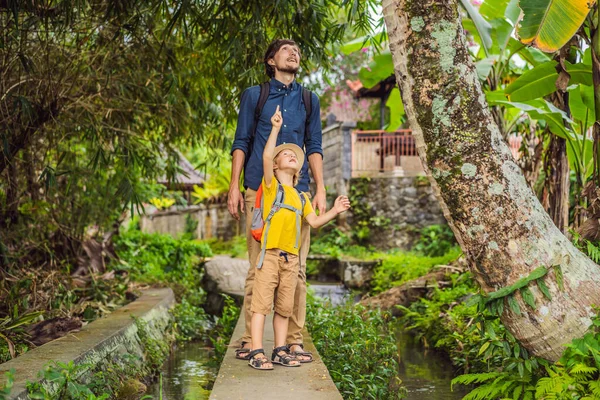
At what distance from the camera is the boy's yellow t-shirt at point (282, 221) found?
3.83m

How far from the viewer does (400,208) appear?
1540 cm

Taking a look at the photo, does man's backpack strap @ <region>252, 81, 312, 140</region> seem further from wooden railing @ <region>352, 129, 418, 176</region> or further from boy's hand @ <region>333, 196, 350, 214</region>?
wooden railing @ <region>352, 129, 418, 176</region>

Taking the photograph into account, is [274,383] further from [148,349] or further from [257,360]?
[148,349]

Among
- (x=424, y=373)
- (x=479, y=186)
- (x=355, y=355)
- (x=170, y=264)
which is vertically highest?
(x=479, y=186)

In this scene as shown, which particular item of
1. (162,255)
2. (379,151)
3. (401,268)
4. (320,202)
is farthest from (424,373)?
(379,151)

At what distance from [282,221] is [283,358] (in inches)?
30.7

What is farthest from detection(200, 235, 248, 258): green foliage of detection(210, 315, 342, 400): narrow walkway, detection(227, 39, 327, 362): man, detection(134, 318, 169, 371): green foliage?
detection(210, 315, 342, 400): narrow walkway

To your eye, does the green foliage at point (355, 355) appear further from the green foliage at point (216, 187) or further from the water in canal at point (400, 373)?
the green foliage at point (216, 187)

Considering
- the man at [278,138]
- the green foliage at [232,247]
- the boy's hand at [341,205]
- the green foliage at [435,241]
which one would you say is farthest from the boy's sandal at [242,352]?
the green foliage at [232,247]

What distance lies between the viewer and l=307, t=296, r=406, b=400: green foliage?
13.9 feet

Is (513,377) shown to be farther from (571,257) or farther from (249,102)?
(249,102)

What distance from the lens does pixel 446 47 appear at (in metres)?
3.33

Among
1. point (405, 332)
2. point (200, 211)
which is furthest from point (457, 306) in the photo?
point (200, 211)

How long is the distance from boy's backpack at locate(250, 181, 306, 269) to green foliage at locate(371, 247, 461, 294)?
20.7 feet
